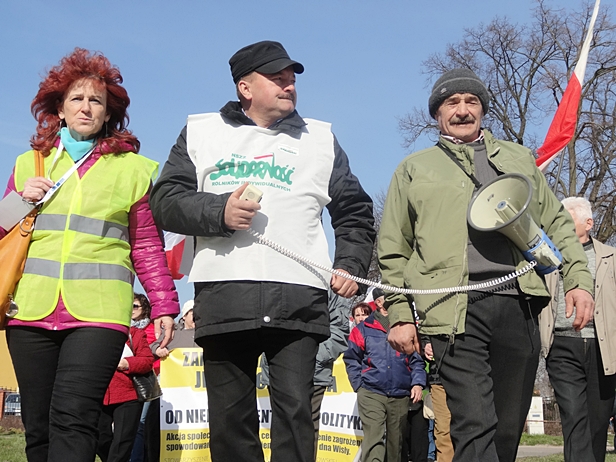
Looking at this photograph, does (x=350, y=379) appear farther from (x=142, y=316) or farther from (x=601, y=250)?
(x=601, y=250)

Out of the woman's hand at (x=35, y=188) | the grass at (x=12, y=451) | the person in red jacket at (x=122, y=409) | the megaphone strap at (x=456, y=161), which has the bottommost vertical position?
the grass at (x=12, y=451)

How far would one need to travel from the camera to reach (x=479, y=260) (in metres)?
4.30

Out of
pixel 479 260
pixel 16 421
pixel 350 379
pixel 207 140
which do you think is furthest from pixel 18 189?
pixel 16 421

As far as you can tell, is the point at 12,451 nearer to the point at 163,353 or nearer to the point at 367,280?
the point at 163,353

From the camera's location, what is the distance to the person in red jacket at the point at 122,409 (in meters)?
8.84

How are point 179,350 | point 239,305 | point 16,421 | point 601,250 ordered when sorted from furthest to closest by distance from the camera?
point 16,421, point 179,350, point 601,250, point 239,305

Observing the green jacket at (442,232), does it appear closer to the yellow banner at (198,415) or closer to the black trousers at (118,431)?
the black trousers at (118,431)

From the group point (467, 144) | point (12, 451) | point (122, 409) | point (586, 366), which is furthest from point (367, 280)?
point (12, 451)

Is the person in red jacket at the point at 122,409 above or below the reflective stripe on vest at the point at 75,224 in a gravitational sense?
below

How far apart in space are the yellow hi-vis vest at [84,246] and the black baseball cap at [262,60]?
0.81 metres

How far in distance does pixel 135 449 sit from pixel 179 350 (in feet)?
4.78

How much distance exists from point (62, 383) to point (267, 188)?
4.50ft

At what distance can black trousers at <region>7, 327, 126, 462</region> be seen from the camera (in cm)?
398

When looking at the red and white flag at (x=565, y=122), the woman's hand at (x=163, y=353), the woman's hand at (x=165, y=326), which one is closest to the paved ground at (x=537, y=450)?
the red and white flag at (x=565, y=122)
